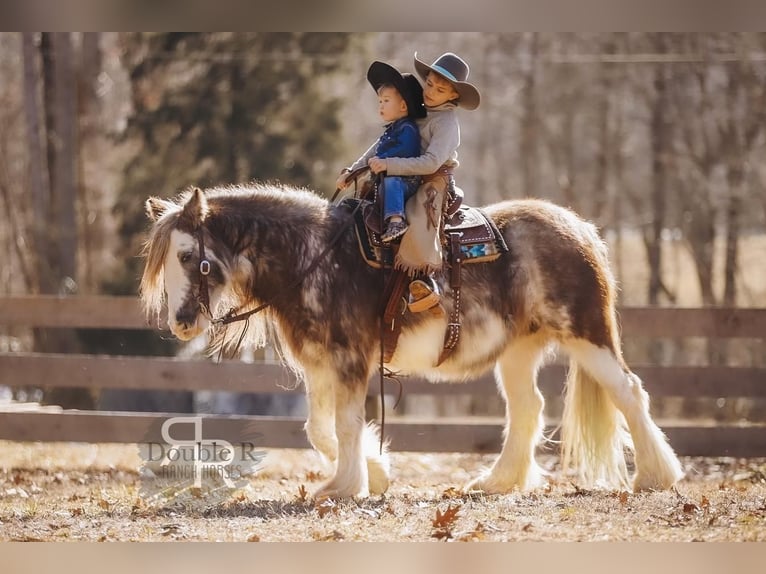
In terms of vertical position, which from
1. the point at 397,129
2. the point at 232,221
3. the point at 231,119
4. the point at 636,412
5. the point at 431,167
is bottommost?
the point at 636,412

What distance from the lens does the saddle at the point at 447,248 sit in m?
6.14

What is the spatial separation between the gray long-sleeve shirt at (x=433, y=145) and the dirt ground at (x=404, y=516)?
202 cm

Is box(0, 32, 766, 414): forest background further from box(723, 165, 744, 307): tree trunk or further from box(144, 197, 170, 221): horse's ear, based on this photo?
box(144, 197, 170, 221): horse's ear

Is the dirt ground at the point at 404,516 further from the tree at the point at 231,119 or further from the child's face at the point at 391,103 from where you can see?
the tree at the point at 231,119

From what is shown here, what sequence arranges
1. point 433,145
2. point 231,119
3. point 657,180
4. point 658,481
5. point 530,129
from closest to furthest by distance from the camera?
point 433,145 < point 658,481 < point 231,119 < point 657,180 < point 530,129

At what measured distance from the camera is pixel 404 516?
5875mm

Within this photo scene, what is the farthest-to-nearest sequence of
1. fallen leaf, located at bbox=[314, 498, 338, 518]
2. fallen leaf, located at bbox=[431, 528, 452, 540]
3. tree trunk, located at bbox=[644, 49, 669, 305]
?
tree trunk, located at bbox=[644, 49, 669, 305], fallen leaf, located at bbox=[314, 498, 338, 518], fallen leaf, located at bbox=[431, 528, 452, 540]

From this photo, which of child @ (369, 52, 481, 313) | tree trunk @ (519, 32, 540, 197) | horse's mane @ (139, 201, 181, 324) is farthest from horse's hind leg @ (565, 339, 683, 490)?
tree trunk @ (519, 32, 540, 197)

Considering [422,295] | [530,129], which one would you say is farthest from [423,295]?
[530,129]

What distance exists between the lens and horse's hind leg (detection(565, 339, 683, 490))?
650cm

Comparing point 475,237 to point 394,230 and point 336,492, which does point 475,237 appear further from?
point 336,492

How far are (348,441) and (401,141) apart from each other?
1.87 meters

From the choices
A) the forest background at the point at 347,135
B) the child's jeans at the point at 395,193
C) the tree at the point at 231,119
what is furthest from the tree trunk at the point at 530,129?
the child's jeans at the point at 395,193

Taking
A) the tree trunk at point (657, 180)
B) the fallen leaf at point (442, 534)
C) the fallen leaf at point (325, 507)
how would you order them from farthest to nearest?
the tree trunk at point (657, 180) → the fallen leaf at point (325, 507) → the fallen leaf at point (442, 534)
